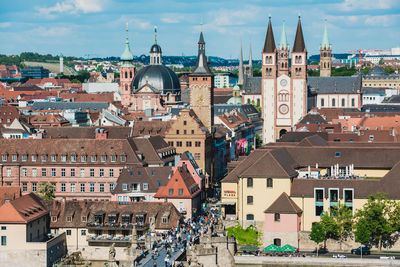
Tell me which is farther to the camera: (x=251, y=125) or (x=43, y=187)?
(x=251, y=125)

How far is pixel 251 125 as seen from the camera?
177 meters

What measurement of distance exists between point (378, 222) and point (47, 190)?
136ft

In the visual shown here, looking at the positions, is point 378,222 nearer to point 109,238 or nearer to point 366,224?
point 366,224

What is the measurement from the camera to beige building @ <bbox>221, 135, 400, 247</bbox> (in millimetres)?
86062

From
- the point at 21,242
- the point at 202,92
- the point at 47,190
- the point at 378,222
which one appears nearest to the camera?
the point at 378,222

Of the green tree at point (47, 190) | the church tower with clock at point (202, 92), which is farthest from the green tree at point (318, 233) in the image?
the church tower with clock at point (202, 92)

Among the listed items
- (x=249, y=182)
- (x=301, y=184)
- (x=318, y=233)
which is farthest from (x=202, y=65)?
(x=318, y=233)

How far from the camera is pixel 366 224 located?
271ft

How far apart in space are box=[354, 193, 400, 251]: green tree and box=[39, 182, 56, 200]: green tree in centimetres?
3751

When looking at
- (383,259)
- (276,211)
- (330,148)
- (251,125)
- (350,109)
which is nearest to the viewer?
(383,259)

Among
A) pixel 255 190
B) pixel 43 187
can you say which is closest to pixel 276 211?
pixel 255 190

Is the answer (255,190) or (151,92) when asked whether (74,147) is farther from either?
(151,92)

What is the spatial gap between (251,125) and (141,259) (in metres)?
102

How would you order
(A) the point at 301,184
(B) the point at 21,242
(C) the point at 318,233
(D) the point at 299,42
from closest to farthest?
(C) the point at 318,233 < (B) the point at 21,242 < (A) the point at 301,184 < (D) the point at 299,42
